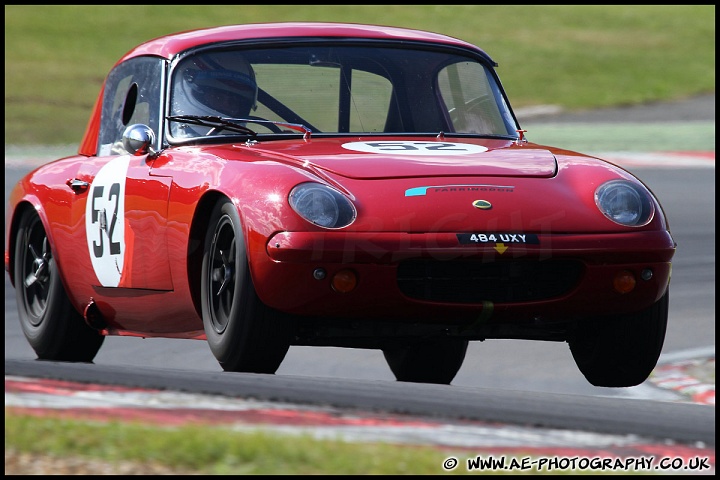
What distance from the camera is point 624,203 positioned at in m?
5.70

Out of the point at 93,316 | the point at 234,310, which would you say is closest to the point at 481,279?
the point at 234,310

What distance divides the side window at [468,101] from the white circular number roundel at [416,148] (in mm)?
695

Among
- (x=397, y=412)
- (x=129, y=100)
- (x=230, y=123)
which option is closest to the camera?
(x=397, y=412)

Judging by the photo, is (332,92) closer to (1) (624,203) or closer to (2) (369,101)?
(2) (369,101)

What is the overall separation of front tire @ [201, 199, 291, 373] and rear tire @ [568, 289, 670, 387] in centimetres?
139

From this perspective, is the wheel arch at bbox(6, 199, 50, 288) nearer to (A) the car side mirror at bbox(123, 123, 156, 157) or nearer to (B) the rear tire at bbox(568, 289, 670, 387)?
(A) the car side mirror at bbox(123, 123, 156, 157)

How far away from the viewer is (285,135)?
6.46 m

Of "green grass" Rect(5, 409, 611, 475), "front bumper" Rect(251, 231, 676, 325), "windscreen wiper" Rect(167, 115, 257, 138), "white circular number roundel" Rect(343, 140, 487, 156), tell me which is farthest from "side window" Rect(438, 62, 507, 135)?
"green grass" Rect(5, 409, 611, 475)

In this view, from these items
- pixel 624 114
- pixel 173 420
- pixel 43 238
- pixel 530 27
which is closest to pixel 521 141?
pixel 43 238

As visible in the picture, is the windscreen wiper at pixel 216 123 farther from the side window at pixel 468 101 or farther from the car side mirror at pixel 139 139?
the side window at pixel 468 101

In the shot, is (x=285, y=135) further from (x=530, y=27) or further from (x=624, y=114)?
(x=530, y=27)

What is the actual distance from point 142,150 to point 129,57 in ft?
3.15

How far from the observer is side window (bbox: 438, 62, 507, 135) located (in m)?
7.00

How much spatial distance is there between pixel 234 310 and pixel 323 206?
544mm
